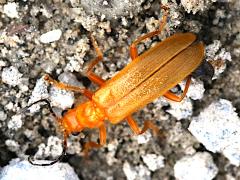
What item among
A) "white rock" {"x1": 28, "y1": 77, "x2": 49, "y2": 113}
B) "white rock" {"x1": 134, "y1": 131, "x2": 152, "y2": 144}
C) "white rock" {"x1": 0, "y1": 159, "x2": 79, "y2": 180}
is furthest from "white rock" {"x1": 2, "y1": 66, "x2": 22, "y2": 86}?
"white rock" {"x1": 134, "y1": 131, "x2": 152, "y2": 144}

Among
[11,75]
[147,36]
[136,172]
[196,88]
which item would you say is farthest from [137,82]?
[11,75]

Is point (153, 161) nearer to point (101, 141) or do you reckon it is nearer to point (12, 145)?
point (101, 141)

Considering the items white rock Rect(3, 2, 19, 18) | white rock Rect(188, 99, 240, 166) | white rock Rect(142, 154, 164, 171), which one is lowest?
white rock Rect(142, 154, 164, 171)

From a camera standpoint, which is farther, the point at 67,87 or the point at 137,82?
the point at 67,87

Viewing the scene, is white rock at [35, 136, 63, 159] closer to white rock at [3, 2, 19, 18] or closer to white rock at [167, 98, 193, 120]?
white rock at [167, 98, 193, 120]

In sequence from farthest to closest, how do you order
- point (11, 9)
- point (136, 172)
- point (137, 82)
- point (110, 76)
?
point (136, 172), point (110, 76), point (11, 9), point (137, 82)

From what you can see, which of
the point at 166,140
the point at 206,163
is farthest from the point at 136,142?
the point at 206,163
